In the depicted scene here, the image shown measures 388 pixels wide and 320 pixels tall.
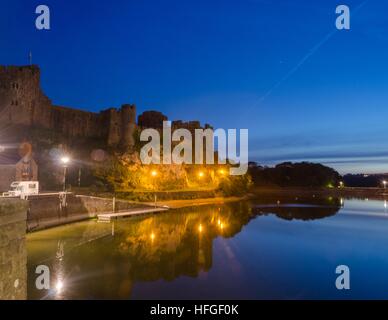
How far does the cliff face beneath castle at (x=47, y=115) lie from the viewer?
95.9 feet

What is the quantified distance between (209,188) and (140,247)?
1276 inches

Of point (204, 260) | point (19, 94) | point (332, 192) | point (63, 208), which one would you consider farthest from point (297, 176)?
point (204, 260)

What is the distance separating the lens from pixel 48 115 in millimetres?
34719

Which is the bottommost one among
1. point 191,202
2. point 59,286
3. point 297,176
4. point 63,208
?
point 59,286

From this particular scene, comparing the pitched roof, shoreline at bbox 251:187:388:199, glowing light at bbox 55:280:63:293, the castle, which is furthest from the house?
shoreline at bbox 251:187:388:199

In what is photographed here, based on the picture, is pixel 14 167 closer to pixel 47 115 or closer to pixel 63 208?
pixel 63 208

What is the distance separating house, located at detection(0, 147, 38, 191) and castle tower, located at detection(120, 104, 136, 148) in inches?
583

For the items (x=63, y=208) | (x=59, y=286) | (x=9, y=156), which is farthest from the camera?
(x=9, y=156)

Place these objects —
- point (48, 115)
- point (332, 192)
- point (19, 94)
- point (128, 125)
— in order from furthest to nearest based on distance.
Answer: point (332, 192) → point (128, 125) → point (48, 115) → point (19, 94)

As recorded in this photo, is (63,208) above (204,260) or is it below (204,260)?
above

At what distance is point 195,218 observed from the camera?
28.2 metres

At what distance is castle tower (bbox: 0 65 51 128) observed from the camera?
29.0m

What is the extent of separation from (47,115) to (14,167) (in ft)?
41.4

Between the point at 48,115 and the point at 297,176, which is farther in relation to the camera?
the point at 297,176
